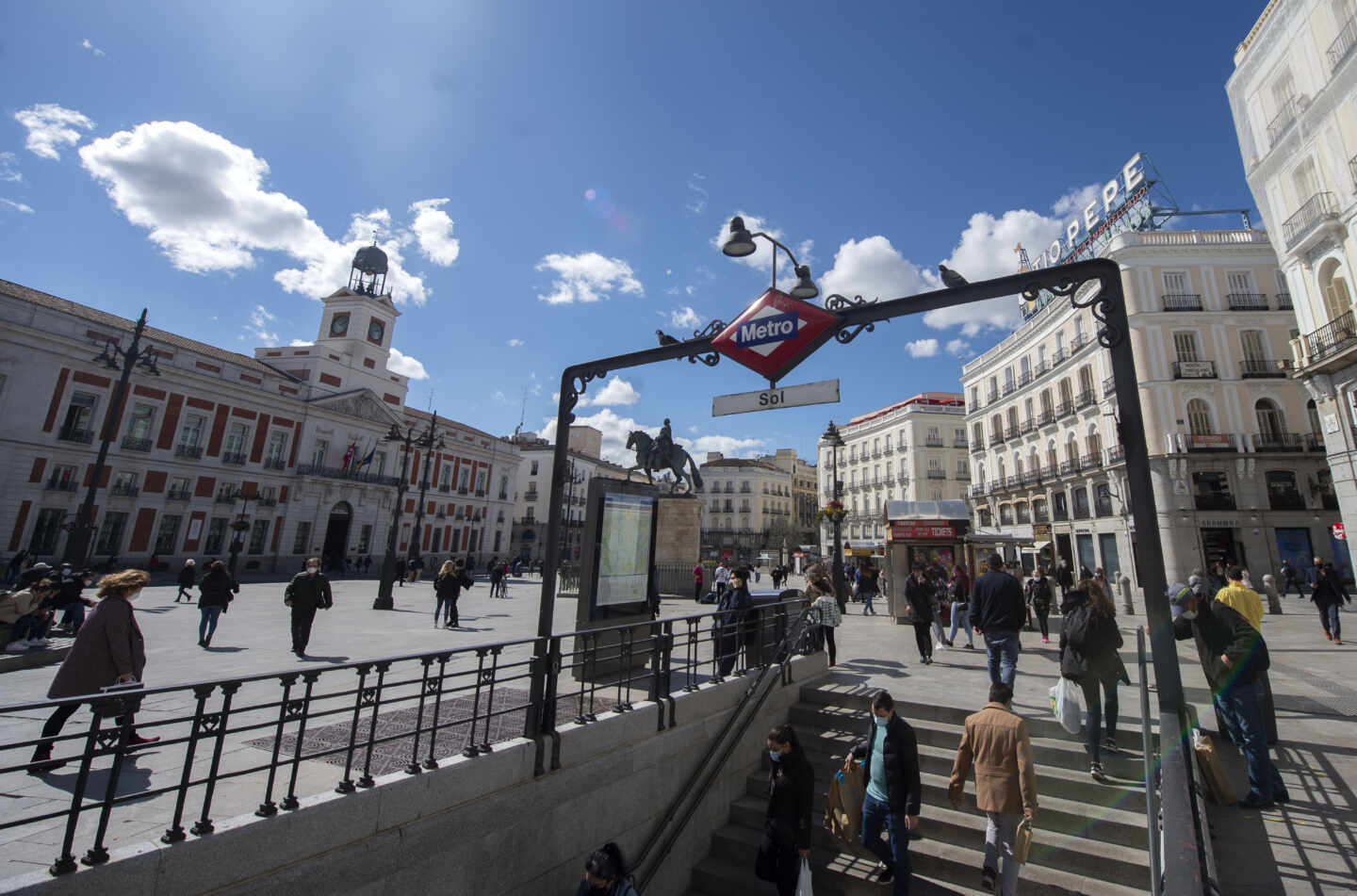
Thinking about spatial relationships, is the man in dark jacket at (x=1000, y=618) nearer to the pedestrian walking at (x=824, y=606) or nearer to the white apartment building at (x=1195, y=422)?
the pedestrian walking at (x=824, y=606)

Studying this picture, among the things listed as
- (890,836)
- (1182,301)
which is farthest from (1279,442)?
(890,836)

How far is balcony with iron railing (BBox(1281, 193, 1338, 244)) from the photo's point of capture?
1612cm

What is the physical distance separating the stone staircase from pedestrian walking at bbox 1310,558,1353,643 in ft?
26.6

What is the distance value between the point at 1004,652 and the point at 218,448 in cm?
3930

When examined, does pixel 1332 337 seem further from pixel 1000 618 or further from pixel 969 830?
pixel 969 830

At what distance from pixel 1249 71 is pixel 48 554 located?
51087mm

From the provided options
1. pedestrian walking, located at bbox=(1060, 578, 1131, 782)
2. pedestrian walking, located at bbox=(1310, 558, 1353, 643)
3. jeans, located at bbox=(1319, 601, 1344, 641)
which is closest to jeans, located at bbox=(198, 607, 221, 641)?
pedestrian walking, located at bbox=(1060, 578, 1131, 782)

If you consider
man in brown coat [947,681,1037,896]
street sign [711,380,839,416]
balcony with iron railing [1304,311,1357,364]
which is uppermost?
balcony with iron railing [1304,311,1357,364]

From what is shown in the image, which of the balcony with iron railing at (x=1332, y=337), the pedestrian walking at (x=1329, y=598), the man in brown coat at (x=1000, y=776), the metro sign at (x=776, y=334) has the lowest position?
the man in brown coat at (x=1000, y=776)

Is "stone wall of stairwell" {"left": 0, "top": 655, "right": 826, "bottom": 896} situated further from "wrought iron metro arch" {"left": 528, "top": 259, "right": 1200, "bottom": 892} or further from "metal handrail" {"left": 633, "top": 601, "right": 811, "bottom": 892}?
"wrought iron metro arch" {"left": 528, "top": 259, "right": 1200, "bottom": 892}

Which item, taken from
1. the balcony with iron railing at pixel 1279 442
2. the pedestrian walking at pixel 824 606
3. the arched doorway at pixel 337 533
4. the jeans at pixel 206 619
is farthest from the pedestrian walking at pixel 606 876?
the arched doorway at pixel 337 533

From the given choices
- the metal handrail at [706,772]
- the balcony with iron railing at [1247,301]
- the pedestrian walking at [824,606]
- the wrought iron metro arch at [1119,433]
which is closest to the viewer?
the wrought iron metro arch at [1119,433]

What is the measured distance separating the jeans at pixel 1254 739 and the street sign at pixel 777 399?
13.8ft

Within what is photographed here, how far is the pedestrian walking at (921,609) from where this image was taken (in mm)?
9564
